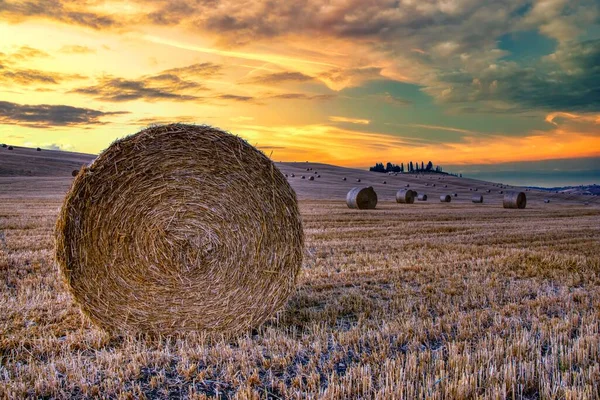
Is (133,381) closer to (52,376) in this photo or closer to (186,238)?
(52,376)

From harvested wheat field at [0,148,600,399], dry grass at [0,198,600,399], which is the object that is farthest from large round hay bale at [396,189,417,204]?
dry grass at [0,198,600,399]

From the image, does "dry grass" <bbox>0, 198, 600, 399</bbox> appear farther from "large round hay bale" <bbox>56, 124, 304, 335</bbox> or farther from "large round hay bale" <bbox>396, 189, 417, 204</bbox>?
"large round hay bale" <bbox>396, 189, 417, 204</bbox>

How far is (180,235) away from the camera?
19.7 feet

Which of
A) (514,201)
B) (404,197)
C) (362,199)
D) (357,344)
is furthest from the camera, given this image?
(404,197)

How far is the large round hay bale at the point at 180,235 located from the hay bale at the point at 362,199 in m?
21.5

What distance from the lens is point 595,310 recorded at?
674 centimetres

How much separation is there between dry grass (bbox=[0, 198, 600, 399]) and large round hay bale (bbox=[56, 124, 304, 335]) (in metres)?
0.36

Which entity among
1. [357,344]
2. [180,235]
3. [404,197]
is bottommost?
[357,344]

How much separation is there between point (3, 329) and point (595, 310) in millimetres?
7217

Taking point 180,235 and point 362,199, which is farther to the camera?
point 362,199

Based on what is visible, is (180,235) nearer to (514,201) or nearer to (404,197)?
(404,197)

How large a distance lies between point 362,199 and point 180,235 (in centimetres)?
2209

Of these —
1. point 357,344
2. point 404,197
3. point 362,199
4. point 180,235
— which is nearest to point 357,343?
point 357,344

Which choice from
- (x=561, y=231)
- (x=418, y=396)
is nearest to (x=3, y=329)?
(x=418, y=396)
